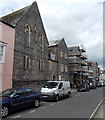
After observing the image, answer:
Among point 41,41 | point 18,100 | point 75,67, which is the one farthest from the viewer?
point 75,67

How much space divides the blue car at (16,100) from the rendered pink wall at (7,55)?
6.44 m

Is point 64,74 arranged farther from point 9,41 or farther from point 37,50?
point 9,41

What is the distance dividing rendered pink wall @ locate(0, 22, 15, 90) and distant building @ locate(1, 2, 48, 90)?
73 cm

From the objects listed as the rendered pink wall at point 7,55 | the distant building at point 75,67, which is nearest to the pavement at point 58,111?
the rendered pink wall at point 7,55

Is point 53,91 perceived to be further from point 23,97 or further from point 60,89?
point 23,97

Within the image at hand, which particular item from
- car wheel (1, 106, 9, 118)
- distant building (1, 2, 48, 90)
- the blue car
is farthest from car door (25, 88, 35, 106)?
distant building (1, 2, 48, 90)

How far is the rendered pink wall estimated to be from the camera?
1616cm

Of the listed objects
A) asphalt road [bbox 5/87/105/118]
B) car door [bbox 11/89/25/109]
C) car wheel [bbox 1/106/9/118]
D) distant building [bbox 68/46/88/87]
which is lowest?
asphalt road [bbox 5/87/105/118]

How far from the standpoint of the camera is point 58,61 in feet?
104

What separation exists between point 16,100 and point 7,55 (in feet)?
29.2

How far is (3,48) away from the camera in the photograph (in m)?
14.8

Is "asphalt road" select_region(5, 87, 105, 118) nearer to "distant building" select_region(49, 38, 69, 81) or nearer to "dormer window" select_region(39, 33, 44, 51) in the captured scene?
"dormer window" select_region(39, 33, 44, 51)

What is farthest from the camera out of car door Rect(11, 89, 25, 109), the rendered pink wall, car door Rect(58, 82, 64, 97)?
the rendered pink wall

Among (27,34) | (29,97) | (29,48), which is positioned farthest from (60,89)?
(27,34)
